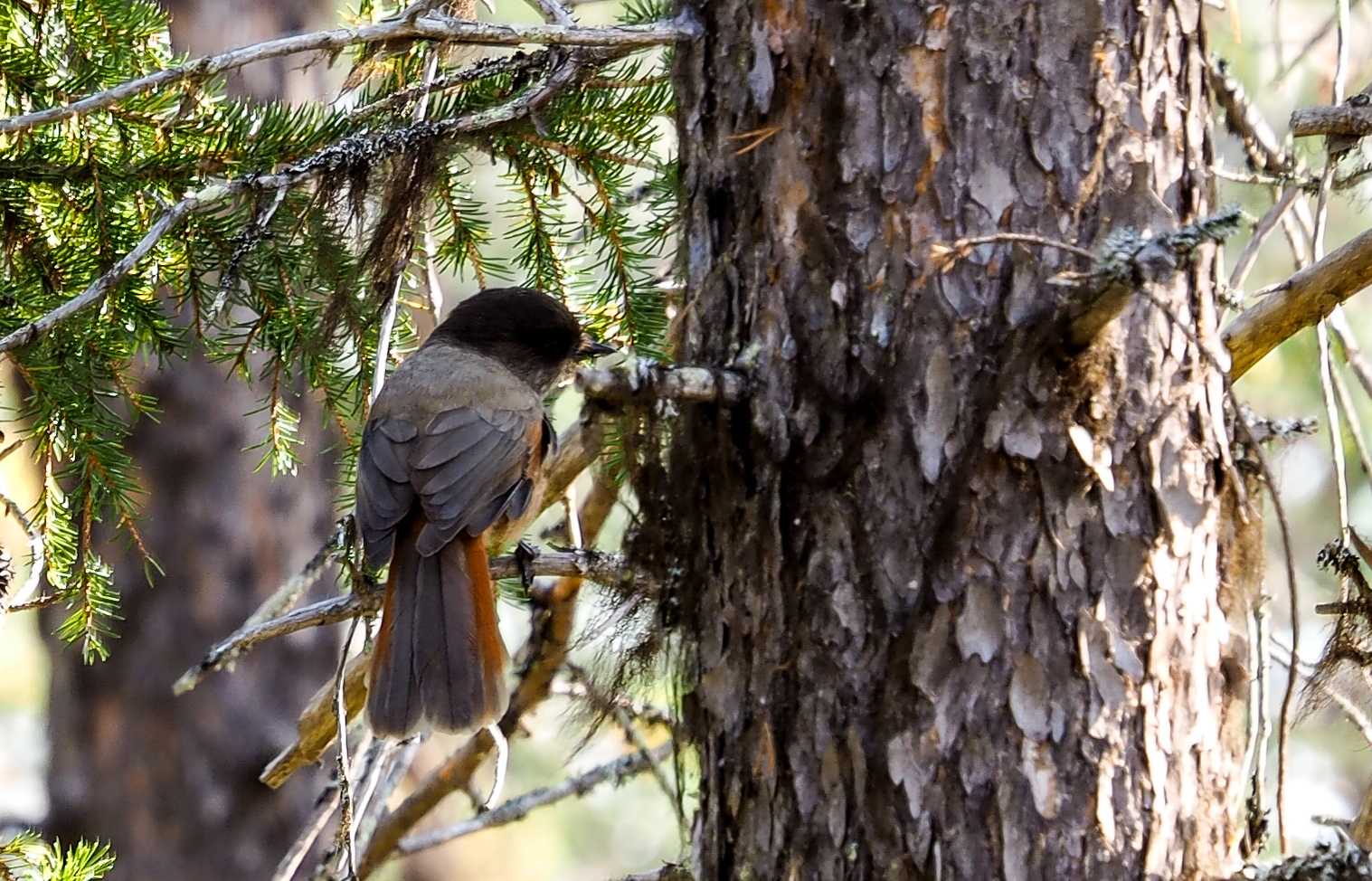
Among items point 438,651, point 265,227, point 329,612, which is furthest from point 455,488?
point 265,227

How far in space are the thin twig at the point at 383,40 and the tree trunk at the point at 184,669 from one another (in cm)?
328

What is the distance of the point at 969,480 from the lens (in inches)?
77.5

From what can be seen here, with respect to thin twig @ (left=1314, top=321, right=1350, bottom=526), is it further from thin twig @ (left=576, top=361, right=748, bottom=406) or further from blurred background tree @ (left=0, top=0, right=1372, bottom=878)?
thin twig @ (left=576, top=361, right=748, bottom=406)

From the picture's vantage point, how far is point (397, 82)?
2.80 meters

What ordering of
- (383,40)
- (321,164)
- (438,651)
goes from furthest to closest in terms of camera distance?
(438,651)
(321,164)
(383,40)

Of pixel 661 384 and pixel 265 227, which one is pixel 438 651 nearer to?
pixel 265 227

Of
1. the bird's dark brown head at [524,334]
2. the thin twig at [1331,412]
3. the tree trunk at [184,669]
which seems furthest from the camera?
the tree trunk at [184,669]

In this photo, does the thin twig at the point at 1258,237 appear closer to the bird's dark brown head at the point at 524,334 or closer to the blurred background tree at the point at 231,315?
the blurred background tree at the point at 231,315

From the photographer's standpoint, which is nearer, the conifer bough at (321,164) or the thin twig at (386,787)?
the conifer bough at (321,164)

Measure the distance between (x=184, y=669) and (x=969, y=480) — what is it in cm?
422

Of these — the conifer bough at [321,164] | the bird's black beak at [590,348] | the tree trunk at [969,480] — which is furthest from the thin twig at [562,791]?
the conifer bough at [321,164]

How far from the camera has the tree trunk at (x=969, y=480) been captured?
1901mm

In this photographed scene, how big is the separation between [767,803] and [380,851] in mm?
2206

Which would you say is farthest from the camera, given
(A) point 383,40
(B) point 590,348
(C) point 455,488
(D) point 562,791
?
(D) point 562,791
